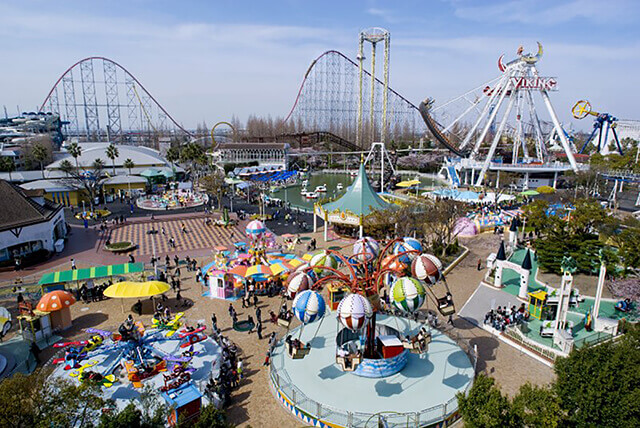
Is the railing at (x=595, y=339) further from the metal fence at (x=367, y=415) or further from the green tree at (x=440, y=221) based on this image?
the green tree at (x=440, y=221)

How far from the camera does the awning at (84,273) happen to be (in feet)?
56.3

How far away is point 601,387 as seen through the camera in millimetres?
8086

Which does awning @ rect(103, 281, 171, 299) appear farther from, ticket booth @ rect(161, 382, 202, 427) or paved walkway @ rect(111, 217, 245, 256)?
paved walkway @ rect(111, 217, 245, 256)

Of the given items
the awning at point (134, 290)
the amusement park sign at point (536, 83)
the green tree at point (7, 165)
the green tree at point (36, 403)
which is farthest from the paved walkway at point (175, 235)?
the amusement park sign at point (536, 83)

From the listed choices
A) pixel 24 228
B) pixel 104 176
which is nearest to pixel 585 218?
pixel 24 228

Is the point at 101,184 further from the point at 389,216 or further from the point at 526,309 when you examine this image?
the point at 526,309

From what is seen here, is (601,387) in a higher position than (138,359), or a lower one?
higher

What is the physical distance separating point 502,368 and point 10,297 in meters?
20.3

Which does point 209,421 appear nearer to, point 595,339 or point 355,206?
point 595,339

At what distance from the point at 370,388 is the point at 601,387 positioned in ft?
17.1

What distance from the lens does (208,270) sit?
757 inches

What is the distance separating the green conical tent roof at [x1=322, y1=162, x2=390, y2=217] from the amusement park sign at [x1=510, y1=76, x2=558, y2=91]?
2809 cm

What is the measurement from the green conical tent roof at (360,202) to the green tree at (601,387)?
57.3ft

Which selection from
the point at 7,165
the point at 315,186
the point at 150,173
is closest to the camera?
the point at 7,165
